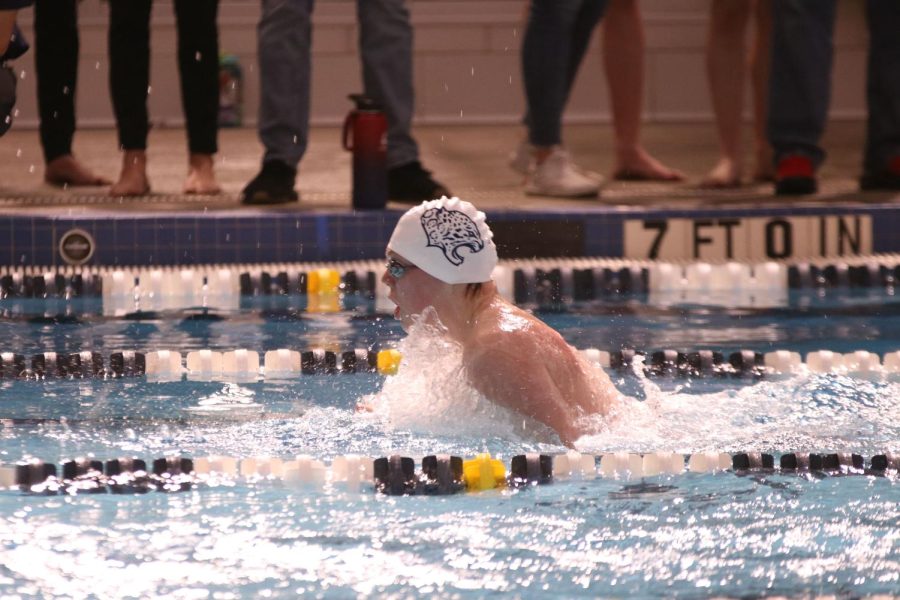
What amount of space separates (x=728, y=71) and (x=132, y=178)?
269 cm

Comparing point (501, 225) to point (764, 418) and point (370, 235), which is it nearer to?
point (370, 235)

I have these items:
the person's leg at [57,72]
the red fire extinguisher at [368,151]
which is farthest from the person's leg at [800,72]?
the person's leg at [57,72]

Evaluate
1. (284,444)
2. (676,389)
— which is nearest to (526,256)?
(676,389)

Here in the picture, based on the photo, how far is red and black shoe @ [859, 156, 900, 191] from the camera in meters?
6.54

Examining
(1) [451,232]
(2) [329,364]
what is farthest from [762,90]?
(1) [451,232]

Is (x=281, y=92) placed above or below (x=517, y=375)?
above

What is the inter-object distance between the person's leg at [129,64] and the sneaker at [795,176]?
2726mm

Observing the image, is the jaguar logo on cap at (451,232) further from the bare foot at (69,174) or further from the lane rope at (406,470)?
the bare foot at (69,174)

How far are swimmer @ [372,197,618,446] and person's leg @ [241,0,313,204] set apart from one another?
8.55 ft

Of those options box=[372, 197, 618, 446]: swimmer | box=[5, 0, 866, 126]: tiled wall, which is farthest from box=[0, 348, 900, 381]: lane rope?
box=[5, 0, 866, 126]: tiled wall

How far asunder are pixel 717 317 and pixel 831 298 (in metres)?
0.63

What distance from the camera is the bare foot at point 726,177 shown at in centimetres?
668

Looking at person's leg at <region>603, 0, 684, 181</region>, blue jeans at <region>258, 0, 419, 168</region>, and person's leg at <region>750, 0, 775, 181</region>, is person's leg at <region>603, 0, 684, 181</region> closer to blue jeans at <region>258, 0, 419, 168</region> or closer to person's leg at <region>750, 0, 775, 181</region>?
person's leg at <region>750, 0, 775, 181</region>

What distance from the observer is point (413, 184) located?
609cm
